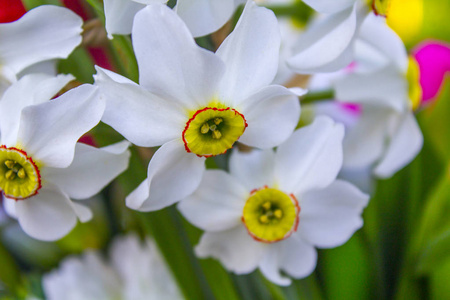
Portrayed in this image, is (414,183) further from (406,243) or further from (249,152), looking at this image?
(249,152)

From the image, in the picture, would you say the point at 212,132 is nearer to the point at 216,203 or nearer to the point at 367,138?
the point at 216,203

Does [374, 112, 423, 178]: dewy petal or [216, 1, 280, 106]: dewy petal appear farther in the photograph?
[374, 112, 423, 178]: dewy petal

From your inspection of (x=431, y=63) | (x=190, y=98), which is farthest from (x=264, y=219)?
(x=431, y=63)

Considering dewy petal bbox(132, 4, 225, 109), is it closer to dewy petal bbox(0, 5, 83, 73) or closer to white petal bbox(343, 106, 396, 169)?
dewy petal bbox(0, 5, 83, 73)

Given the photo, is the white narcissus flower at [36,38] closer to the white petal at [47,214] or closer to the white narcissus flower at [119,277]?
the white petal at [47,214]

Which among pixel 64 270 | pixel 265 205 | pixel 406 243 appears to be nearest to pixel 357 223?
pixel 265 205

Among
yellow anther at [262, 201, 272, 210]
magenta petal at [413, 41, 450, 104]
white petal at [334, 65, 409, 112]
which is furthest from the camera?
magenta petal at [413, 41, 450, 104]

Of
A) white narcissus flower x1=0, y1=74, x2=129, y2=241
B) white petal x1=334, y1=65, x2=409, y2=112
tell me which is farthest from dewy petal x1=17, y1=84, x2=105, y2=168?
white petal x1=334, y1=65, x2=409, y2=112
